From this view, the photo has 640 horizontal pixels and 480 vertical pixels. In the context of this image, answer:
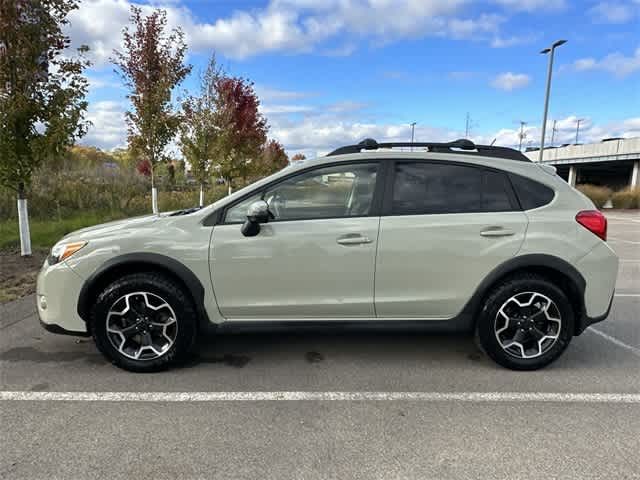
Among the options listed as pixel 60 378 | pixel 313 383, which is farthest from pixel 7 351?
pixel 313 383

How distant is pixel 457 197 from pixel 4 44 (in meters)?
7.23

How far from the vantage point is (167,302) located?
Answer: 330 centimetres

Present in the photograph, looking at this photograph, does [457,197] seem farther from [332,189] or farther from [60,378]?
[60,378]

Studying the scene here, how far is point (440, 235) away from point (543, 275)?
37.6 inches

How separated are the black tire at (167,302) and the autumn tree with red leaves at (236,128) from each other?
38.8 ft

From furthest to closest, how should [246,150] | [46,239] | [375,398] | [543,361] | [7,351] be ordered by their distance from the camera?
[246,150] < [46,239] < [7,351] < [543,361] < [375,398]

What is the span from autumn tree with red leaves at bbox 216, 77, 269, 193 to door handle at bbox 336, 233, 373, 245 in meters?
12.1

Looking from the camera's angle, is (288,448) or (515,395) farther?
(515,395)

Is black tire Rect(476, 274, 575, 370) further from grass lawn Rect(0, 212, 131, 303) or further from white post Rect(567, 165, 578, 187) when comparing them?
white post Rect(567, 165, 578, 187)

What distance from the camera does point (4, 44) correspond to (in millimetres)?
6512

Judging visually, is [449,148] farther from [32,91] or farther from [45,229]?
[45,229]

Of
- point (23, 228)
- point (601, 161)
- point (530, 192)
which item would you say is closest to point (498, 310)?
point (530, 192)

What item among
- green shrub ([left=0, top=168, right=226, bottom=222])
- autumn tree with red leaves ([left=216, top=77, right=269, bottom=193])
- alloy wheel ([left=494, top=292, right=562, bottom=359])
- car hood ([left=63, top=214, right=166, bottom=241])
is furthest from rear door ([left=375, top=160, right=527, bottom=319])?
autumn tree with red leaves ([left=216, top=77, right=269, bottom=193])

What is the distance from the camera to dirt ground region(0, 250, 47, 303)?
18.0 feet
